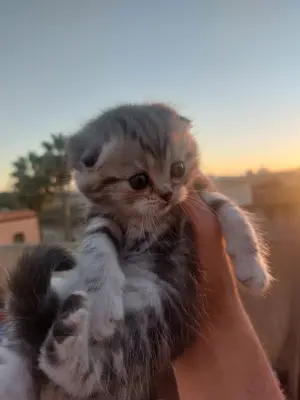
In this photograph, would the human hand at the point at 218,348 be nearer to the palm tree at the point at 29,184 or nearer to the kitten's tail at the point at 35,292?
the kitten's tail at the point at 35,292

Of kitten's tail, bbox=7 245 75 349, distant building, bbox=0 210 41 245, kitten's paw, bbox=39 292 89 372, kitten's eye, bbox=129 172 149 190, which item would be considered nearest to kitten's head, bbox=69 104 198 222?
kitten's eye, bbox=129 172 149 190

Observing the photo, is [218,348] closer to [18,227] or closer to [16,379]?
[16,379]

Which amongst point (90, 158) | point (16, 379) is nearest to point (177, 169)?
point (90, 158)

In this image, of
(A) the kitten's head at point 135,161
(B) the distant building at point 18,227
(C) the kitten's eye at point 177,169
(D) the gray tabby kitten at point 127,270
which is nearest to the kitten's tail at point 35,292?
(D) the gray tabby kitten at point 127,270

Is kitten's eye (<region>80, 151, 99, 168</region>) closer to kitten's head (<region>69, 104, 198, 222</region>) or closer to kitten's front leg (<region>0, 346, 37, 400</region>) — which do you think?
kitten's head (<region>69, 104, 198, 222</region>)

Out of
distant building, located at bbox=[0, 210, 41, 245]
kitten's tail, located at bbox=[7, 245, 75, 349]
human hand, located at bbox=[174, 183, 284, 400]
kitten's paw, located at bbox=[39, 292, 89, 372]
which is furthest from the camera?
distant building, located at bbox=[0, 210, 41, 245]

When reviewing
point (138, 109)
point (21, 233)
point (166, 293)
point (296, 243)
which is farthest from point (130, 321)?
point (21, 233)

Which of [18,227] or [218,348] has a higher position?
[218,348]
